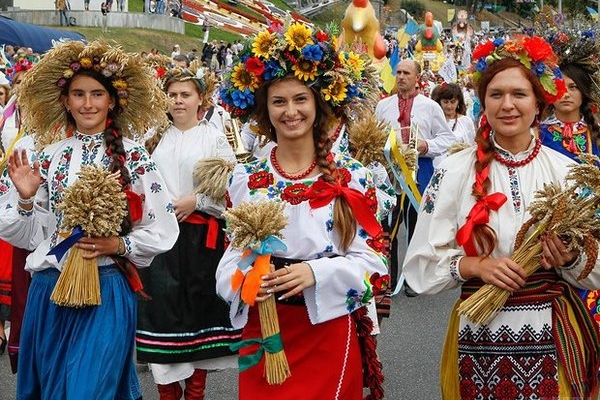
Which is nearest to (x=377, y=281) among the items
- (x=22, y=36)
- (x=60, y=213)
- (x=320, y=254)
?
(x=320, y=254)

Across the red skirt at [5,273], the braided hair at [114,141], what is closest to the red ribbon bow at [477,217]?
the braided hair at [114,141]

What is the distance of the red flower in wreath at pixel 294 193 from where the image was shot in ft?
13.1

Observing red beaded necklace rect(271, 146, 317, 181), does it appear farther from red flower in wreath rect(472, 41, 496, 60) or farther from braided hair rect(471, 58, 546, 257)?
red flower in wreath rect(472, 41, 496, 60)

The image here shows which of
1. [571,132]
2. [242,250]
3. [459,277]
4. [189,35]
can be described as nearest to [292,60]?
[242,250]

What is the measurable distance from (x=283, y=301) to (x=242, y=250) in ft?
1.05

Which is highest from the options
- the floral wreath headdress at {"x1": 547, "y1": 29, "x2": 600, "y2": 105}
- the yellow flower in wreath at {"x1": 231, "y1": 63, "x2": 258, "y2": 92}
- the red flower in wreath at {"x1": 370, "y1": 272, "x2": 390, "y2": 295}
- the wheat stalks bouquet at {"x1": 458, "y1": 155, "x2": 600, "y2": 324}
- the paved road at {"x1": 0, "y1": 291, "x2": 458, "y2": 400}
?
the floral wreath headdress at {"x1": 547, "y1": 29, "x2": 600, "y2": 105}

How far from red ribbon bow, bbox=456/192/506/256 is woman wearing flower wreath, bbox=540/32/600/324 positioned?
1216 millimetres

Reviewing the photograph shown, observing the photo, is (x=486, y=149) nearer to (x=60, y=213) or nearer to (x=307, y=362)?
(x=307, y=362)

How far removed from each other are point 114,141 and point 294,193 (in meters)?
1.12

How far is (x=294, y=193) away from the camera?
13.2ft

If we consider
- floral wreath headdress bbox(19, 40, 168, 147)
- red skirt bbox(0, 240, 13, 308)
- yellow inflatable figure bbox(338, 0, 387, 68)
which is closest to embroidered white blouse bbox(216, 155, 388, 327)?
floral wreath headdress bbox(19, 40, 168, 147)

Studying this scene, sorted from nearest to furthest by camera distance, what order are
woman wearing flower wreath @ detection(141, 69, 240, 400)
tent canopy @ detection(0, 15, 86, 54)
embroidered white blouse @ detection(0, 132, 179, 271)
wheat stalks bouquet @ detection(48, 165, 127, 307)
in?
wheat stalks bouquet @ detection(48, 165, 127, 307) < embroidered white blouse @ detection(0, 132, 179, 271) < woman wearing flower wreath @ detection(141, 69, 240, 400) < tent canopy @ detection(0, 15, 86, 54)

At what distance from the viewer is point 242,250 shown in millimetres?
3785

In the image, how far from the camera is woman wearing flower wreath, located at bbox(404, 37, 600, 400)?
3730mm
